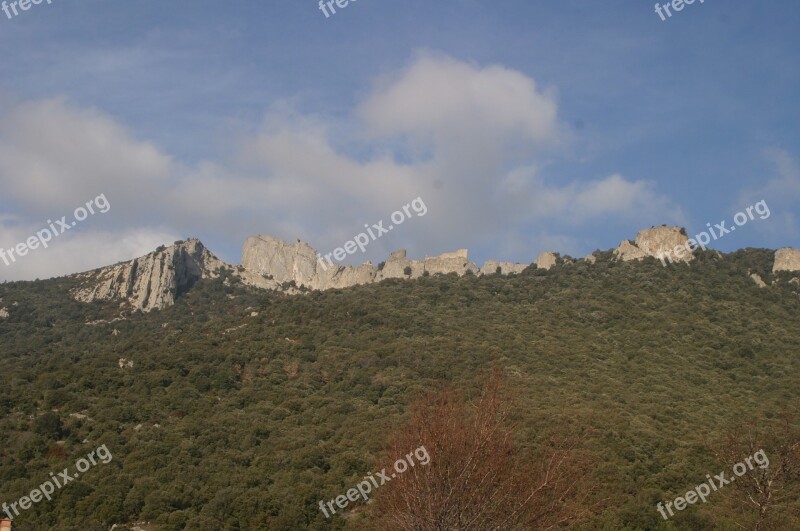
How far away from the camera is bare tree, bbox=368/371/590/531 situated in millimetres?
14422

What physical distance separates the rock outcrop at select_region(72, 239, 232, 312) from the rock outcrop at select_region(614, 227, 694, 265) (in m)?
53.6

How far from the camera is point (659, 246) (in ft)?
258

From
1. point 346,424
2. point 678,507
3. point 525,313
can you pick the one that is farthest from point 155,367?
point 678,507

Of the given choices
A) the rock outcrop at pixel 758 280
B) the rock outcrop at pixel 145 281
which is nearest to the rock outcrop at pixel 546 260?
the rock outcrop at pixel 758 280

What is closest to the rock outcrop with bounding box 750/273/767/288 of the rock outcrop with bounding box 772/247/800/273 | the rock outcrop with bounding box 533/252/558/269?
the rock outcrop with bounding box 772/247/800/273

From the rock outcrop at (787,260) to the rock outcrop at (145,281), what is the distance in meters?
67.4

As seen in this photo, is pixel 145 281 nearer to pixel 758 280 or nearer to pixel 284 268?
pixel 284 268

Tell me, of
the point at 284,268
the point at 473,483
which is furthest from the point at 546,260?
the point at 473,483

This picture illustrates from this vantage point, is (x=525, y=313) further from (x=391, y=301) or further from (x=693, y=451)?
(x=693, y=451)

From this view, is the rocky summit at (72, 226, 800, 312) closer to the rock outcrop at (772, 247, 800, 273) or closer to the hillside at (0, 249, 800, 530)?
the rock outcrop at (772, 247, 800, 273)

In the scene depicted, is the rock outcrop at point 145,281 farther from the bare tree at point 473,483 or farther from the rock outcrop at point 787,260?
the bare tree at point 473,483

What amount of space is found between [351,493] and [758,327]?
39751 mm

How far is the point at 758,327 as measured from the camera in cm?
5759

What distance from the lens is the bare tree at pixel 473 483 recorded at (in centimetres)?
1442
